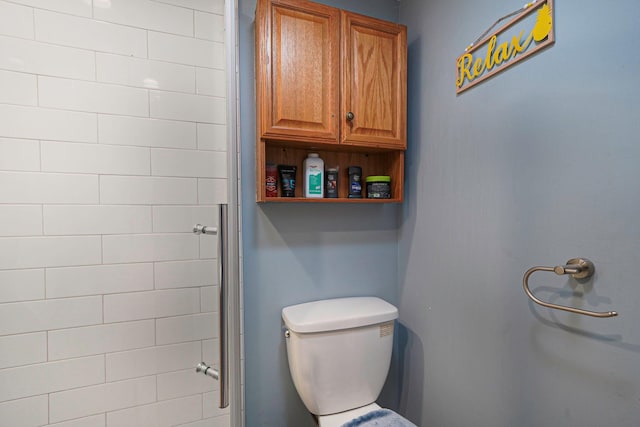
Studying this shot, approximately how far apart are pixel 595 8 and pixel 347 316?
3.90 ft

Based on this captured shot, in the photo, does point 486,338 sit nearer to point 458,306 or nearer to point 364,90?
point 458,306

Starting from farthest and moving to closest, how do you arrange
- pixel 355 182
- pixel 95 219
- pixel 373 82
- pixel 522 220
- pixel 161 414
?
pixel 355 182 < pixel 373 82 < pixel 161 414 < pixel 95 219 < pixel 522 220

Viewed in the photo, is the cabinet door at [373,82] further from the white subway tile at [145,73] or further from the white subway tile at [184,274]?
the white subway tile at [184,274]

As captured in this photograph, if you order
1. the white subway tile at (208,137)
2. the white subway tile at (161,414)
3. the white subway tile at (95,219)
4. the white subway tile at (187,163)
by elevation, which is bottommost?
the white subway tile at (161,414)

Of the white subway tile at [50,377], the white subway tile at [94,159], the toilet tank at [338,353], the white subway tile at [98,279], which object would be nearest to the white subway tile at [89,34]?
the white subway tile at [94,159]

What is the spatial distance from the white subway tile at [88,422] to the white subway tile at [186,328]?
306 mm

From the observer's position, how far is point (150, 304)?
1.07m

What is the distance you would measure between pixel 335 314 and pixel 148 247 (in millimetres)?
774

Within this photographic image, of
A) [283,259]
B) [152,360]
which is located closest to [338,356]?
[283,259]

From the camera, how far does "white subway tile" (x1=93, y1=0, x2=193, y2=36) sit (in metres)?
0.99

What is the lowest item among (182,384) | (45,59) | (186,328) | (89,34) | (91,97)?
(182,384)

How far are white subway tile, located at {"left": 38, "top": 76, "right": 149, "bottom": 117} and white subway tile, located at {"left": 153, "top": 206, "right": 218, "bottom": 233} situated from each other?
1.18ft

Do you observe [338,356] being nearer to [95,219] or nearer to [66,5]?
[95,219]

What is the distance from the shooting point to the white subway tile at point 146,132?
1009 mm
